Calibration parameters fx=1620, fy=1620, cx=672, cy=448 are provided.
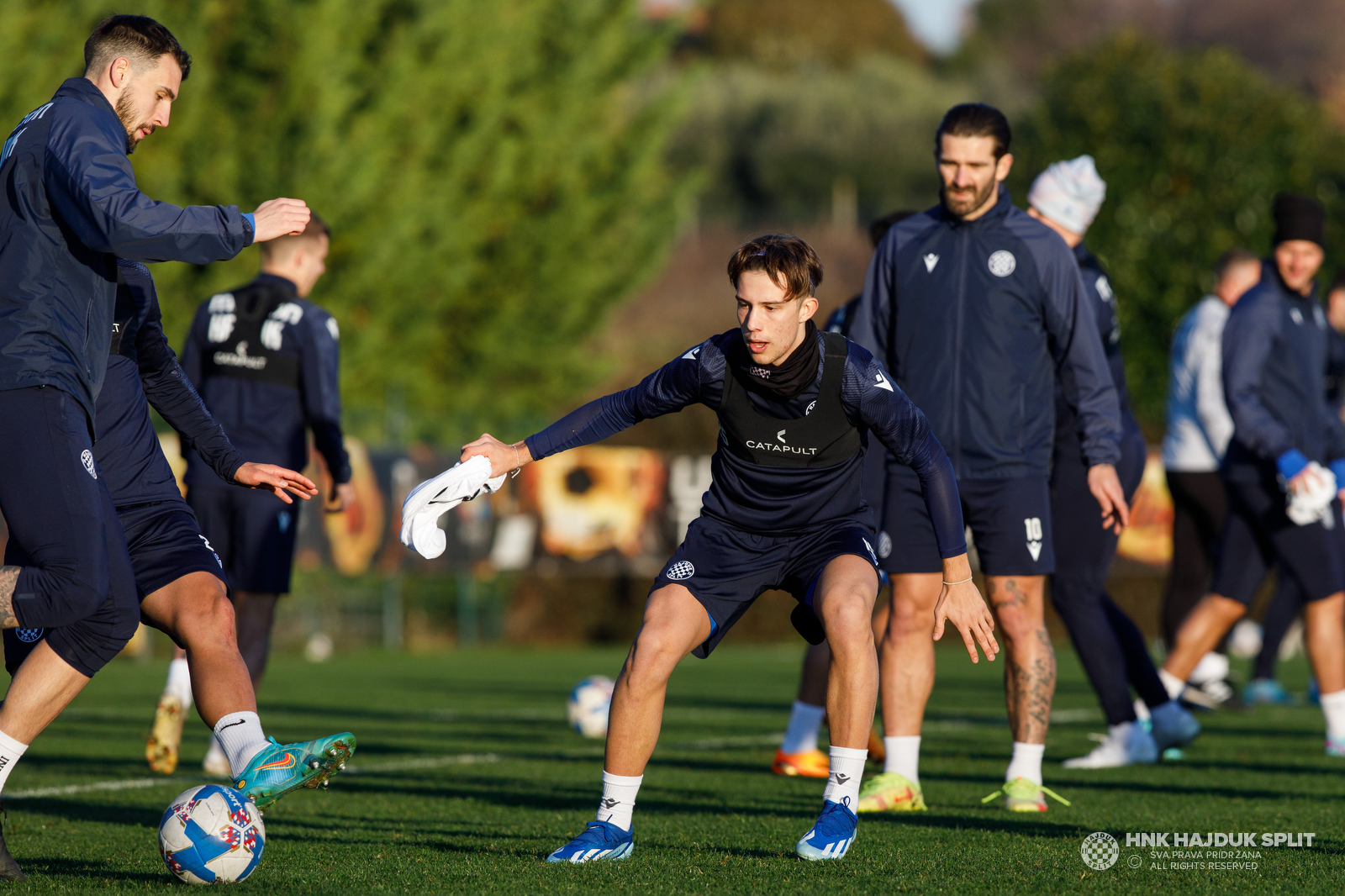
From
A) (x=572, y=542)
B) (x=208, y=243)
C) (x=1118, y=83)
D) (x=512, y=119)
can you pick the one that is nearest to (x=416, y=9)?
(x=512, y=119)

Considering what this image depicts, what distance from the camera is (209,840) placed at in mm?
4375

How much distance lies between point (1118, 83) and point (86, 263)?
22509mm

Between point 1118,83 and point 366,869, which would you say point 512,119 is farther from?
point 366,869

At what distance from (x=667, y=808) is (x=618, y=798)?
127 centimetres

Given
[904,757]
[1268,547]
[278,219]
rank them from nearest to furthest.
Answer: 1. [278,219]
2. [904,757]
3. [1268,547]

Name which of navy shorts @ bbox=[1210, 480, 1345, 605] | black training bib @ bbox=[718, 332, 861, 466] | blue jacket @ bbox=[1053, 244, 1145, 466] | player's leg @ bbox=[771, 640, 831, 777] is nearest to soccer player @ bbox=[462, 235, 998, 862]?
black training bib @ bbox=[718, 332, 861, 466]

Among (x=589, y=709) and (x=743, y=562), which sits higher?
(x=743, y=562)

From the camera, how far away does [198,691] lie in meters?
4.77

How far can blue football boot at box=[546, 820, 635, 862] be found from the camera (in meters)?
4.69

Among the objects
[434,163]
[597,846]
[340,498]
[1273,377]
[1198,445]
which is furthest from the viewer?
[434,163]

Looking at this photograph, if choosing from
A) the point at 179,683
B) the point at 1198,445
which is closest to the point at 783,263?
the point at 179,683

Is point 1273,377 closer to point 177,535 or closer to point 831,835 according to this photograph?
Answer: point 831,835

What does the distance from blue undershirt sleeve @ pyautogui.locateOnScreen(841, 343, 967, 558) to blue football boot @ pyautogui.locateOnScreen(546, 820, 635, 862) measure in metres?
1.27

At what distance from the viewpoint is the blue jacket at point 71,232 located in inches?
165
